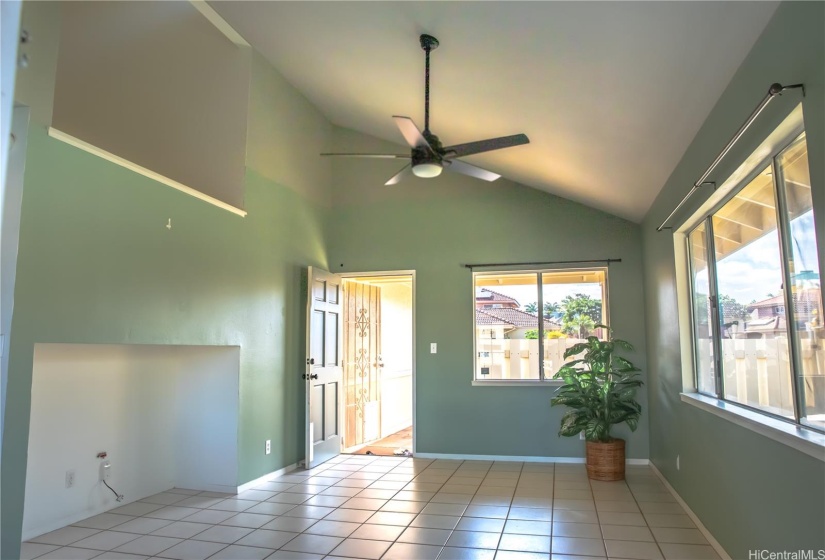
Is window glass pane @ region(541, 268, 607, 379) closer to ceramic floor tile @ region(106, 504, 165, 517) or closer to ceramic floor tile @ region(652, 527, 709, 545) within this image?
ceramic floor tile @ region(652, 527, 709, 545)

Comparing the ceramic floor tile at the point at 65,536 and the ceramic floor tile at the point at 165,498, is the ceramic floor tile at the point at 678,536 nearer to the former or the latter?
the ceramic floor tile at the point at 165,498

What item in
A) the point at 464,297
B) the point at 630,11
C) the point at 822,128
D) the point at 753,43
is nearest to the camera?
the point at 822,128

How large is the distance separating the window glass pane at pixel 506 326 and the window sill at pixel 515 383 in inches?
2.5

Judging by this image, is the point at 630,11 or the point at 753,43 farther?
the point at 630,11

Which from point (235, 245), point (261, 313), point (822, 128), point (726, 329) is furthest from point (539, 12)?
point (261, 313)

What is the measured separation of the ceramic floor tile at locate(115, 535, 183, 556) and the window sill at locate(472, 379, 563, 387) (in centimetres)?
342

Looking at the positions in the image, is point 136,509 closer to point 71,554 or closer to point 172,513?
point 172,513

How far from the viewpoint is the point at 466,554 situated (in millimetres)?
3232

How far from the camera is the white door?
222 inches

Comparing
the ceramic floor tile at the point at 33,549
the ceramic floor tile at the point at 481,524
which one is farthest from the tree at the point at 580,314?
the ceramic floor tile at the point at 33,549

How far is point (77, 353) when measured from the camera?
4043 millimetres

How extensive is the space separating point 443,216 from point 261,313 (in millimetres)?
A: 2383

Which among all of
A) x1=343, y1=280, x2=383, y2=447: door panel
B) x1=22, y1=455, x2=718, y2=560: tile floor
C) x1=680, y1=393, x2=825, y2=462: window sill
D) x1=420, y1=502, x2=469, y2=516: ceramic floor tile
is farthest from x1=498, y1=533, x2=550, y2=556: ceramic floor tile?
x1=343, y1=280, x2=383, y2=447: door panel

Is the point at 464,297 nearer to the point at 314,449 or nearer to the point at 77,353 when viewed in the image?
the point at 314,449
